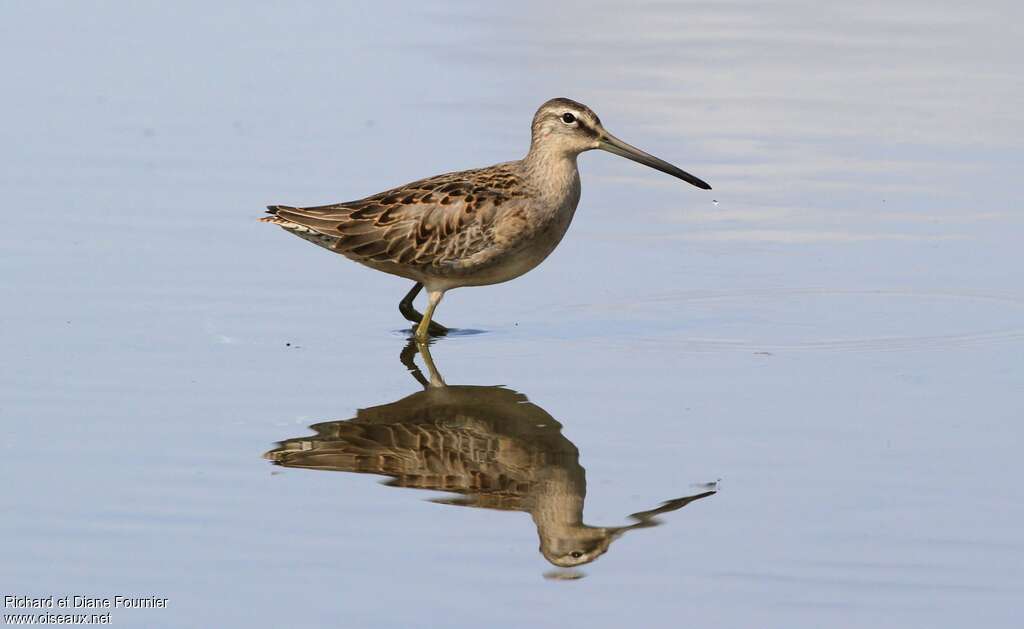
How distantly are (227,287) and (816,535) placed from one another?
16.4 feet

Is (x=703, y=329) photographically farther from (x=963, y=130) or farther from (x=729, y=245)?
(x=963, y=130)

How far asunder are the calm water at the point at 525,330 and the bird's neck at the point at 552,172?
0.68 metres

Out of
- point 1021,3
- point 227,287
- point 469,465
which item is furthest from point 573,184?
point 1021,3

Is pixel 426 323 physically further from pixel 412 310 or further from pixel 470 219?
pixel 470 219

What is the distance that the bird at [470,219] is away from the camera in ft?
36.5

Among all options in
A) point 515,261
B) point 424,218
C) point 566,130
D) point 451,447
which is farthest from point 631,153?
point 451,447

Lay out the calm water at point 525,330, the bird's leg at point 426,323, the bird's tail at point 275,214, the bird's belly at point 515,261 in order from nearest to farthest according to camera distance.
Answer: the calm water at point 525,330 → the bird's leg at point 426,323 → the bird's belly at point 515,261 → the bird's tail at point 275,214

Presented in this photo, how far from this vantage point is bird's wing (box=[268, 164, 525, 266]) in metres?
11.2

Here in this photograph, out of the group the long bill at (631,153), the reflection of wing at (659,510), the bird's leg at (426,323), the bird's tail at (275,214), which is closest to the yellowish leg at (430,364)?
the bird's leg at (426,323)

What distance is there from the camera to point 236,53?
1772 centimetres

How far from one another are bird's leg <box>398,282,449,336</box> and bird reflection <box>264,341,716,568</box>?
150cm

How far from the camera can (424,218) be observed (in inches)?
450

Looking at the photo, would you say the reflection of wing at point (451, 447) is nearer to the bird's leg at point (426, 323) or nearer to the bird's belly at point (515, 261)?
the bird's leg at point (426, 323)

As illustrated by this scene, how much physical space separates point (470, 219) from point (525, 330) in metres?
0.80
